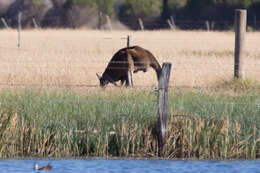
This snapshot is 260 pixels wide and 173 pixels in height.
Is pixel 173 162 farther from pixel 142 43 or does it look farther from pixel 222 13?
pixel 222 13

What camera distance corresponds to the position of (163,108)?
8.84 m

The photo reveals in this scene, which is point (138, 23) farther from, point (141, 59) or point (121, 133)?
point (121, 133)

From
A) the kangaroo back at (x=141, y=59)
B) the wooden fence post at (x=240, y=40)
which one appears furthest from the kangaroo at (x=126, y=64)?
the wooden fence post at (x=240, y=40)

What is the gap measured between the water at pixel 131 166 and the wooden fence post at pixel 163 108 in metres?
0.28

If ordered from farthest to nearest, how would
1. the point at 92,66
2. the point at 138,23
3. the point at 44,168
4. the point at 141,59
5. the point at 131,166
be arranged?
the point at 138,23 < the point at 92,66 < the point at 141,59 < the point at 131,166 < the point at 44,168

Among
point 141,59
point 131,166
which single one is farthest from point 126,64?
point 131,166

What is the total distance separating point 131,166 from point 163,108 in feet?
2.93

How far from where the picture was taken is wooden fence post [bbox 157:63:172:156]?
8.76m

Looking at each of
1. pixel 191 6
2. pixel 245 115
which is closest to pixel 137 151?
pixel 245 115

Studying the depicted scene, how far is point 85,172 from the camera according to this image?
8.34 meters

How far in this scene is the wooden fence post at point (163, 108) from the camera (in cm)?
876

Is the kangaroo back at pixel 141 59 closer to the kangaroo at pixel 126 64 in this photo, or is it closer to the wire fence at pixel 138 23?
the kangaroo at pixel 126 64

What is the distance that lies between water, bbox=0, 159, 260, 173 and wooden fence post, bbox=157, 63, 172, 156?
0.28m

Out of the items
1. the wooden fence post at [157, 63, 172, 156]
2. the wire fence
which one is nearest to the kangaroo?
the wooden fence post at [157, 63, 172, 156]
